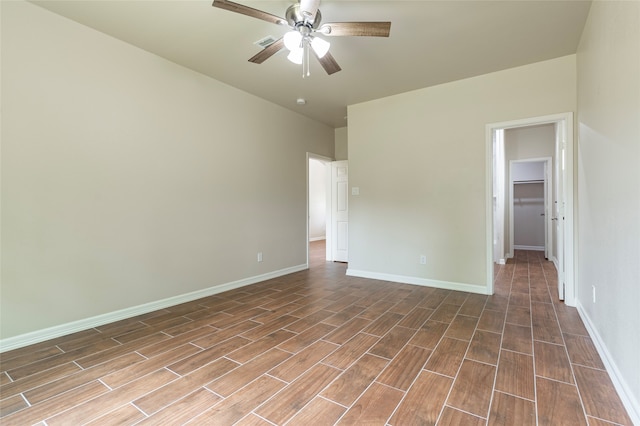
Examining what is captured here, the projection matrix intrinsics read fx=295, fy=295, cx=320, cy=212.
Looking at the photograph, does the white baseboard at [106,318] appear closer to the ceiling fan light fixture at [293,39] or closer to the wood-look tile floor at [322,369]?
the wood-look tile floor at [322,369]

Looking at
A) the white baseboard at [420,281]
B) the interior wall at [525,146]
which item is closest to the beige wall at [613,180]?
the white baseboard at [420,281]

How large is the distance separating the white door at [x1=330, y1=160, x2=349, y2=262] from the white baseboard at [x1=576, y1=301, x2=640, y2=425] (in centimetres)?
399

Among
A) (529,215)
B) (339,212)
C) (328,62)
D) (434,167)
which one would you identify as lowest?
(529,215)

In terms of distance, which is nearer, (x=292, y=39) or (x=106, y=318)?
(x=292, y=39)

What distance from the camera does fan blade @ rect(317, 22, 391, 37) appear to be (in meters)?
2.16

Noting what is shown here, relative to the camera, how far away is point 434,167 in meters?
4.08

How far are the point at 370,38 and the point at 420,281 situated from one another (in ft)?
10.3

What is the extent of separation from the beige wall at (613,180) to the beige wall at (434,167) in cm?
72

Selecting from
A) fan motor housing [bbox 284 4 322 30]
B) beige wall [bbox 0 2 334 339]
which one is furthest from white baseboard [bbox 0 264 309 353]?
fan motor housing [bbox 284 4 322 30]

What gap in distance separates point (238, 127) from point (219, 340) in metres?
2.86

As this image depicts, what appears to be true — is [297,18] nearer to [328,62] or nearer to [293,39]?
[293,39]

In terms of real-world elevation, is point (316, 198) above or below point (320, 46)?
below

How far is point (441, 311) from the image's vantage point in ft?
10.3

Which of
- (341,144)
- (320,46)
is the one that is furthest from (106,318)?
(341,144)
